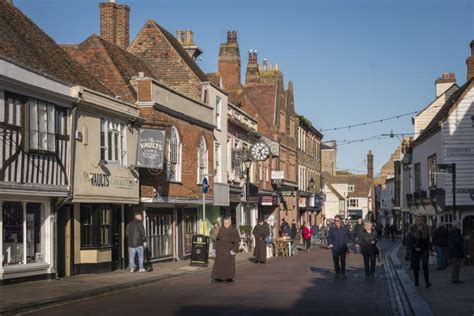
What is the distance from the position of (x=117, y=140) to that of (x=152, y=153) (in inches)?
56.1

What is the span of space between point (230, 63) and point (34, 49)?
2963 cm

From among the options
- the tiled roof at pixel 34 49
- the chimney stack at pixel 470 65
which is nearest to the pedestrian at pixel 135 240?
the tiled roof at pixel 34 49

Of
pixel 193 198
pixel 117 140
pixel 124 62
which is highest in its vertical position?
pixel 124 62

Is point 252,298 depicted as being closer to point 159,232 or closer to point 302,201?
point 159,232

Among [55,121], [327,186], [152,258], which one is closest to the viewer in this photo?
[55,121]

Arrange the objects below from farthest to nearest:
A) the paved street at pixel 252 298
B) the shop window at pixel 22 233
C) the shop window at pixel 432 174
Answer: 1. the shop window at pixel 432 174
2. the shop window at pixel 22 233
3. the paved street at pixel 252 298

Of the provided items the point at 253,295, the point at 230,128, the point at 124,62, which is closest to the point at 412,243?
the point at 253,295

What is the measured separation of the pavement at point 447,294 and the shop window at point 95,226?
9655 millimetres

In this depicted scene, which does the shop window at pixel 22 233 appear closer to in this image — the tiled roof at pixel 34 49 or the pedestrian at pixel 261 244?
the tiled roof at pixel 34 49

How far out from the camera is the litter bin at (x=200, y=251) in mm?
27031

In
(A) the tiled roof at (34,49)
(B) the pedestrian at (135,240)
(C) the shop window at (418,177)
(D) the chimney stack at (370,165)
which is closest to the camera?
(A) the tiled roof at (34,49)

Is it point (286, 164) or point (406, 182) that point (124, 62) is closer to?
point (286, 164)

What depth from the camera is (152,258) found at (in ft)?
96.5

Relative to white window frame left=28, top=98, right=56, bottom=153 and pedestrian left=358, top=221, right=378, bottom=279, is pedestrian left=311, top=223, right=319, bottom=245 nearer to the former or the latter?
pedestrian left=358, top=221, right=378, bottom=279
